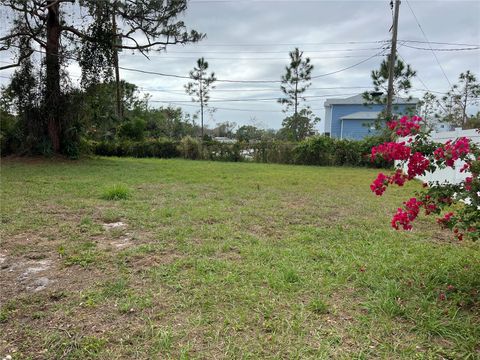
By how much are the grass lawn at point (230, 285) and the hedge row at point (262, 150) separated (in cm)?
925

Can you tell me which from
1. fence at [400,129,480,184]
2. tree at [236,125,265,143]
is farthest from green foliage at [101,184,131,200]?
tree at [236,125,265,143]

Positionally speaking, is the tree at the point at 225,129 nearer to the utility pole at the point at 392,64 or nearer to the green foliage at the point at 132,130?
the green foliage at the point at 132,130

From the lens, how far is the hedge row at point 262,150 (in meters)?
13.4

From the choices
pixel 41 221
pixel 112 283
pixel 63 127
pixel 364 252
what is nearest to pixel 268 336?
pixel 112 283

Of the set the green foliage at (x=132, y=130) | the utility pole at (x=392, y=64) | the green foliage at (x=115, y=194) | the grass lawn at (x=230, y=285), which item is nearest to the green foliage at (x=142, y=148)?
the green foliage at (x=132, y=130)

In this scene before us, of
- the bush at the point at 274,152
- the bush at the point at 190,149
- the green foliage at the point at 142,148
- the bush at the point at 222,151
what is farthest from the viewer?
the green foliage at the point at 142,148

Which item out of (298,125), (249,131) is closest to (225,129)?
(249,131)

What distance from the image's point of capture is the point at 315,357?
1.61m

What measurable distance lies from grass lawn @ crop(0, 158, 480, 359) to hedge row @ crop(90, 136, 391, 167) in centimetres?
925

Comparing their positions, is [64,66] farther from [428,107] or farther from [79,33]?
[428,107]

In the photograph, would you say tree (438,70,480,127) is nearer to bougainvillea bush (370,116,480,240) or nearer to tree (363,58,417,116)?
tree (363,58,417,116)

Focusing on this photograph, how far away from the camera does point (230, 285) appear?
7.64 ft

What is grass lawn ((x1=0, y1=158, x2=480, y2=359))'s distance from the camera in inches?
67.5

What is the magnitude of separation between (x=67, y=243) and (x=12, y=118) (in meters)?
10.3
